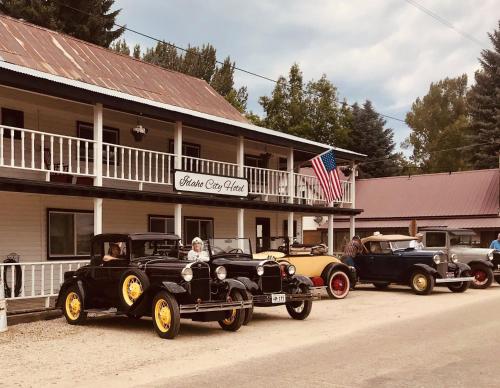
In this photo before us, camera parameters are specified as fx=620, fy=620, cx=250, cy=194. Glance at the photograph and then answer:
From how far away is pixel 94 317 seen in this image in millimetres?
13445

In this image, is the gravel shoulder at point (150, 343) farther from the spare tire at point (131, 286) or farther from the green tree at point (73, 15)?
the green tree at point (73, 15)

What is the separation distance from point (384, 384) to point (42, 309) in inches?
360

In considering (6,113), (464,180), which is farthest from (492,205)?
(6,113)

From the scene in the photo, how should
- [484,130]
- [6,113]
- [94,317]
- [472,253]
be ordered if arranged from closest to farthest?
[94,317]
[6,113]
[472,253]
[484,130]

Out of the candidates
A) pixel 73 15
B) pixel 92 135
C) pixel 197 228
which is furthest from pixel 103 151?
pixel 73 15

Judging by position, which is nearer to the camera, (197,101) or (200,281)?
(200,281)

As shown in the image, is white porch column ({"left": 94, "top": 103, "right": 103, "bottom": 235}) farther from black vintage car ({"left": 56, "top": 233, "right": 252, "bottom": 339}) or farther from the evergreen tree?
the evergreen tree

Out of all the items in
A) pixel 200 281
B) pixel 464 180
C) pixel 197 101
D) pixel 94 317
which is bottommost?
pixel 94 317

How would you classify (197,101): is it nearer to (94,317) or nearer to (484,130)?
(94,317)

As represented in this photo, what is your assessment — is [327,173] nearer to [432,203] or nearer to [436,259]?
[436,259]

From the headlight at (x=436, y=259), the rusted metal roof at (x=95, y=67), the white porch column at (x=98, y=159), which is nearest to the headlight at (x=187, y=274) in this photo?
the white porch column at (x=98, y=159)

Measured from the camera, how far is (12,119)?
16.9m

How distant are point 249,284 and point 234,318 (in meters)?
1.24

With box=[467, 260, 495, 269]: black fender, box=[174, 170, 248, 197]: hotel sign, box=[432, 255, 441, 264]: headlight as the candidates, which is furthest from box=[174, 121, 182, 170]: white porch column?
box=[467, 260, 495, 269]: black fender
